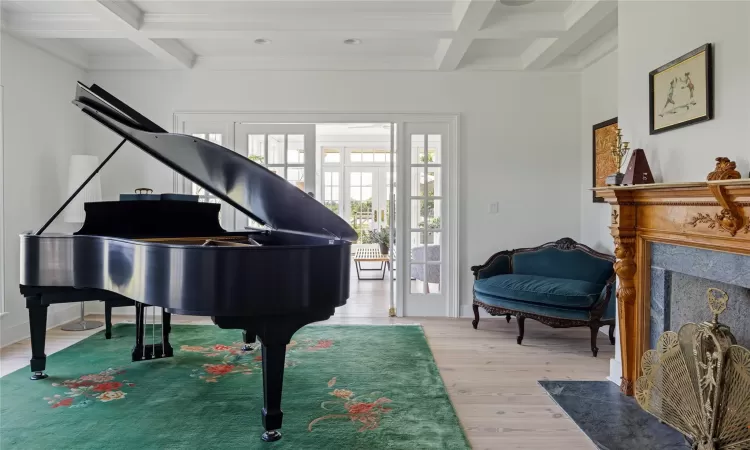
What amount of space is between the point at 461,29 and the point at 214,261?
279 centimetres

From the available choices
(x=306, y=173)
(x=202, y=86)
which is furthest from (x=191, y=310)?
(x=202, y=86)

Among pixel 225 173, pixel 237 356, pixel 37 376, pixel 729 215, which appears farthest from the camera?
pixel 237 356

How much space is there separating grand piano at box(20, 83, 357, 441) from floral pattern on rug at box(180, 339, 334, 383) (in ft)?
0.97

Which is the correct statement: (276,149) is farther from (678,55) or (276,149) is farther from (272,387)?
(678,55)

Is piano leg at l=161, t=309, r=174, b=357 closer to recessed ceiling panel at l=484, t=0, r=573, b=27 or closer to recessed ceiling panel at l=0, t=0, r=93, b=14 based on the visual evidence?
recessed ceiling panel at l=0, t=0, r=93, b=14

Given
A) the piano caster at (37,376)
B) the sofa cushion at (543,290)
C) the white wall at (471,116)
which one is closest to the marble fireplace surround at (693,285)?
the sofa cushion at (543,290)

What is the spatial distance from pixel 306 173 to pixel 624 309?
11.0ft

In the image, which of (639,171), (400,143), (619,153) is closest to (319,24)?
(400,143)

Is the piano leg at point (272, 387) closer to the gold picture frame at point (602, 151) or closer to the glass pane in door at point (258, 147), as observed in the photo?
the glass pane in door at point (258, 147)

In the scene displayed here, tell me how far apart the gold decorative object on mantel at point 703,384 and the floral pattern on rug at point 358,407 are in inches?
53.9

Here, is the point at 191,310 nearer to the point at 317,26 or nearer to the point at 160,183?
the point at 317,26

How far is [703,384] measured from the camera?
2117mm

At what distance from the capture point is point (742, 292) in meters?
2.30

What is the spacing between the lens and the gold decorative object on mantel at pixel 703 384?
2.01m
